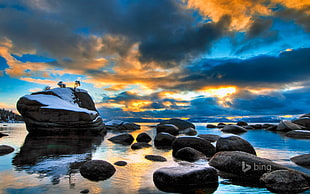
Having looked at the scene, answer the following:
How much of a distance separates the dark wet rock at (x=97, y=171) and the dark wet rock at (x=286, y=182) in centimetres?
463

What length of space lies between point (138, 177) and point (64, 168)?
2746 millimetres

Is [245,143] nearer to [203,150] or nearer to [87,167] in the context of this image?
[203,150]

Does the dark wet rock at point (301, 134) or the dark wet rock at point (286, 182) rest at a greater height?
the dark wet rock at point (301, 134)

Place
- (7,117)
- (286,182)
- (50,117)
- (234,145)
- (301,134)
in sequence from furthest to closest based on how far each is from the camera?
(7,117), (301,134), (50,117), (234,145), (286,182)

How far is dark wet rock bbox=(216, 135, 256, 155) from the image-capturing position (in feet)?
32.5

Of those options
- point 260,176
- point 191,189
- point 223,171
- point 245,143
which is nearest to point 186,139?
point 245,143

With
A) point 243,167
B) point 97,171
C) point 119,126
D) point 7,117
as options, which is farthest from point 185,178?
point 7,117

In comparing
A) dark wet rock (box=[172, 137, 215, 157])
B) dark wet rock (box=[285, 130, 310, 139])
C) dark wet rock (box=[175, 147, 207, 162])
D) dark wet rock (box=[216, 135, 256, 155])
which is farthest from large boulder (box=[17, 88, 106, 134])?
dark wet rock (box=[285, 130, 310, 139])

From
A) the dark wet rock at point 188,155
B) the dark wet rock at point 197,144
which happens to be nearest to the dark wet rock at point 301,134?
the dark wet rock at point 197,144

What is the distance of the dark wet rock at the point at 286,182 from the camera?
493 cm

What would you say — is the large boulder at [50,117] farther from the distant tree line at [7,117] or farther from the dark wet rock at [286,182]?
the distant tree line at [7,117]

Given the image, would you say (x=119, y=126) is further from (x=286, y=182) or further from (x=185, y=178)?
(x=286, y=182)

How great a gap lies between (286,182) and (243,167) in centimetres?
161

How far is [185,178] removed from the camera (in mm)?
5277
